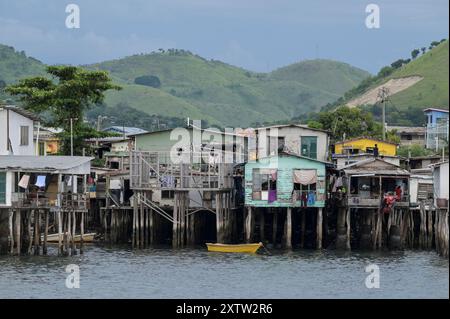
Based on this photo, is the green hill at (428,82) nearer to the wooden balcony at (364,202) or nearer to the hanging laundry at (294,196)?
the wooden balcony at (364,202)

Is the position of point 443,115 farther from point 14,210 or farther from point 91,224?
point 14,210

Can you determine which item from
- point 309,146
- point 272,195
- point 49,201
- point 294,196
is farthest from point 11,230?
point 309,146

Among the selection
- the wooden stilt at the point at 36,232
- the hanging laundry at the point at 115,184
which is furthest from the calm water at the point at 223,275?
the hanging laundry at the point at 115,184

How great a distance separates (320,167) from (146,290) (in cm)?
1901

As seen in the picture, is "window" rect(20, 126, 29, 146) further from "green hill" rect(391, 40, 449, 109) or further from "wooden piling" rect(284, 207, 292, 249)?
"green hill" rect(391, 40, 449, 109)

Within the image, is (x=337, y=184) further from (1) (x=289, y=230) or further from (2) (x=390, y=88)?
(2) (x=390, y=88)

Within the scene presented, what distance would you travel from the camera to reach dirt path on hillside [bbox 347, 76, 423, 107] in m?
160

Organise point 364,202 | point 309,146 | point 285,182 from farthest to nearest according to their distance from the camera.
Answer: point 309,146 < point 285,182 < point 364,202

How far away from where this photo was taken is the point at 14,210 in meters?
61.6

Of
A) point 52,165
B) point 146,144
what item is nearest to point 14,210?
point 52,165

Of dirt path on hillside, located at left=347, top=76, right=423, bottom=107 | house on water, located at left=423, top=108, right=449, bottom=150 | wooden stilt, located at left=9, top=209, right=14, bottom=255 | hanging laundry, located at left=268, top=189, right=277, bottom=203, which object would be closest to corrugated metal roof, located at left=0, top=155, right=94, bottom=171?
wooden stilt, located at left=9, top=209, right=14, bottom=255

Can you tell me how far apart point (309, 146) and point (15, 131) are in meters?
18.5

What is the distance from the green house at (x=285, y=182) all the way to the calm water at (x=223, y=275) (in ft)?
10.8

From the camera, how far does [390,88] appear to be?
163 meters
